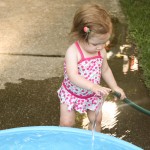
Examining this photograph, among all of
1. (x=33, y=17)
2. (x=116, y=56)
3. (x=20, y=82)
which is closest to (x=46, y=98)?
(x=20, y=82)

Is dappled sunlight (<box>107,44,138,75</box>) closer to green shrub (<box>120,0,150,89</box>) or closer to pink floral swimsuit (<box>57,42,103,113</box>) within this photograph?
green shrub (<box>120,0,150,89</box>)

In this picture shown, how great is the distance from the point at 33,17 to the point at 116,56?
144 cm

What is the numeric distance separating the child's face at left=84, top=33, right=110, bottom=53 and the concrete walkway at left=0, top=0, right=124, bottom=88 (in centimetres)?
142

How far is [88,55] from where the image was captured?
2422 mm

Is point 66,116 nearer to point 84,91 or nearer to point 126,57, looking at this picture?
point 84,91

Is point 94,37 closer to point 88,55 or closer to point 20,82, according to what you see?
point 88,55

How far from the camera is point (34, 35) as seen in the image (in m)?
4.52

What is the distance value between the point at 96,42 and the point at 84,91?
0.41 metres

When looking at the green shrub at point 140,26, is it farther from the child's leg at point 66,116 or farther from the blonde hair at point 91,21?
the blonde hair at point 91,21

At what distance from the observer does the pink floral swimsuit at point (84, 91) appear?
244 cm

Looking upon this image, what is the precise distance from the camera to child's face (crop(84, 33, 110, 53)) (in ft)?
7.37

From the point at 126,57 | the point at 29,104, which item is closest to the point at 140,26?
the point at 126,57

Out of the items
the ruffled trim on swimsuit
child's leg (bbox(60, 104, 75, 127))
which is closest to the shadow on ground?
child's leg (bbox(60, 104, 75, 127))

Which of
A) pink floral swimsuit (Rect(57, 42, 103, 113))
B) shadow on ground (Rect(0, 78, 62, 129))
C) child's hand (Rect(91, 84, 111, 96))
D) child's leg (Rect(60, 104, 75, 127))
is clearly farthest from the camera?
shadow on ground (Rect(0, 78, 62, 129))
